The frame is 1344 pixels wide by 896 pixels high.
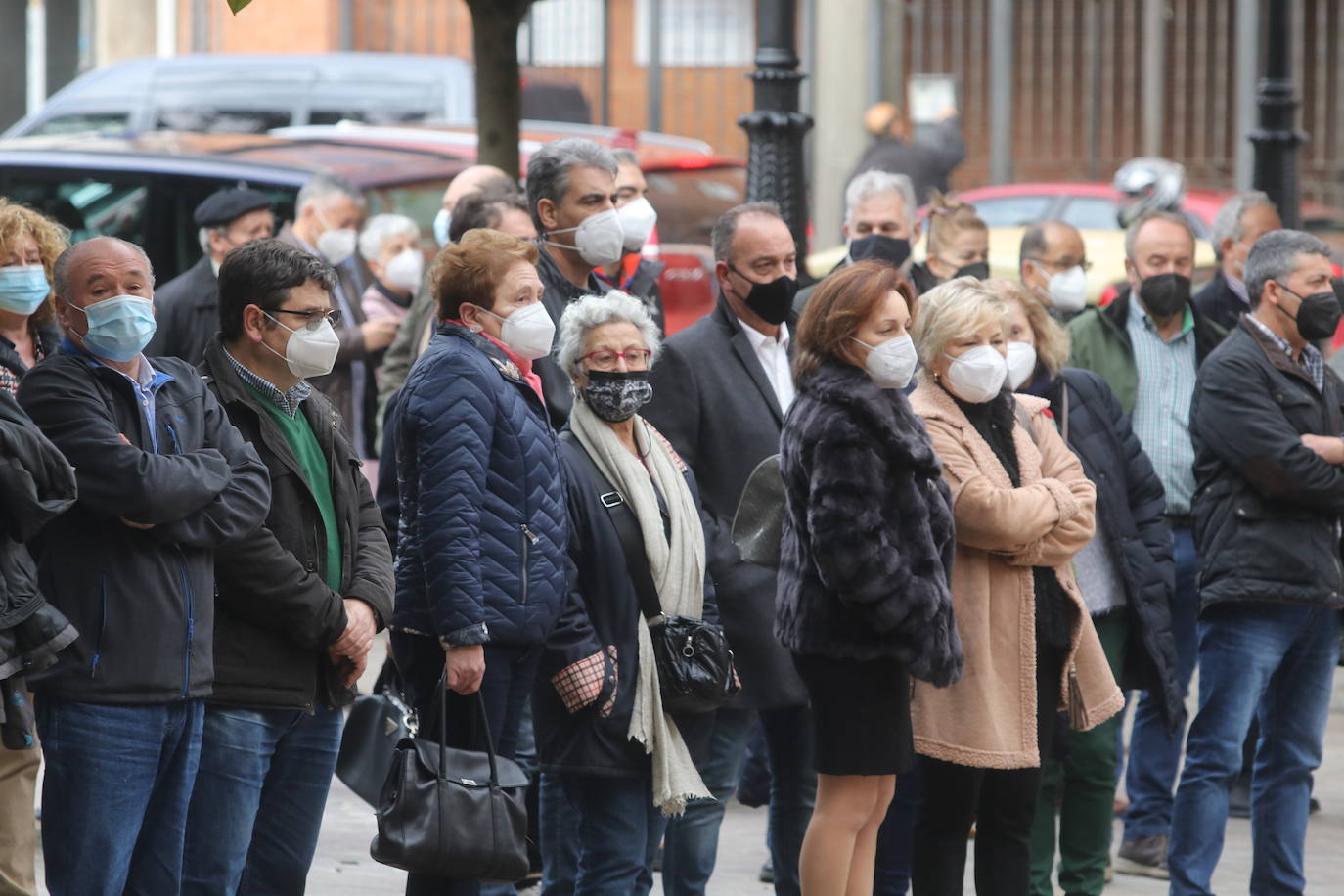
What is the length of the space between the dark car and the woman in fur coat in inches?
211

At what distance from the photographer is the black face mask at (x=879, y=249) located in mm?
7191

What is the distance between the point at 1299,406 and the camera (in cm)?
601

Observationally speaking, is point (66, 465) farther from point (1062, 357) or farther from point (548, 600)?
point (1062, 357)

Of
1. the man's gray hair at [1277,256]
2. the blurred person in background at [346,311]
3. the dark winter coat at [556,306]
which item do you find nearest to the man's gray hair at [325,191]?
the blurred person in background at [346,311]

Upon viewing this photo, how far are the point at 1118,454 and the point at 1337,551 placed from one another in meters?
0.70

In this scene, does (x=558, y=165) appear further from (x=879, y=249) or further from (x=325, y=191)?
(x=325, y=191)

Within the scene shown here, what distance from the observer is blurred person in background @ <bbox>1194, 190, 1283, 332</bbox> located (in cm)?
791

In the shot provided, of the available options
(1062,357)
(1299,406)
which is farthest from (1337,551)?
(1062,357)

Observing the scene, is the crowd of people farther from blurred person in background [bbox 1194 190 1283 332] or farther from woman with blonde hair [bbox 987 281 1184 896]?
blurred person in background [bbox 1194 190 1283 332]

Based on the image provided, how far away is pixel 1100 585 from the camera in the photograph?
5.98 metres

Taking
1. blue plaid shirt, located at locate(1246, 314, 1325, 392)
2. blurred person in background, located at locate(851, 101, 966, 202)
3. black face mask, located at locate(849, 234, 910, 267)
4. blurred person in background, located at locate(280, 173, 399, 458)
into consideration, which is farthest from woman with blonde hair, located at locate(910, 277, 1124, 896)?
blurred person in background, located at locate(851, 101, 966, 202)

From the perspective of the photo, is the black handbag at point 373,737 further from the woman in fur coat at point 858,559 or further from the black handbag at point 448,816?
the woman in fur coat at point 858,559

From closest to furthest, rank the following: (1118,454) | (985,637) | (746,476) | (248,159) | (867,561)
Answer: (867,561), (985,637), (746,476), (1118,454), (248,159)

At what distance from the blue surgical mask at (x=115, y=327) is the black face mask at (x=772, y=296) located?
6.64 ft
